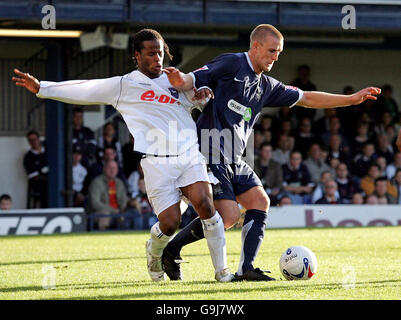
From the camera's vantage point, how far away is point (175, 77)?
23.2 feet

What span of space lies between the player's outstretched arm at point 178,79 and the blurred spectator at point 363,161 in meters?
12.5

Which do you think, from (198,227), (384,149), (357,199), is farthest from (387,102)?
(198,227)

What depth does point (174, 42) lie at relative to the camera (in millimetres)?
18562

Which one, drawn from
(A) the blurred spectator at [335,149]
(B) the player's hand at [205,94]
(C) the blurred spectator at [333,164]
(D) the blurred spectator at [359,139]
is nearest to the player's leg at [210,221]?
(B) the player's hand at [205,94]

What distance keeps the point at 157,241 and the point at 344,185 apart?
11.2 metres

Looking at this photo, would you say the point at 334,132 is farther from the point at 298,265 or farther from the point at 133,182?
the point at 298,265

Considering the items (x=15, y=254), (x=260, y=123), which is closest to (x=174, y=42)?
(x=260, y=123)

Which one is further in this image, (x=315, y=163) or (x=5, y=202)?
(x=315, y=163)

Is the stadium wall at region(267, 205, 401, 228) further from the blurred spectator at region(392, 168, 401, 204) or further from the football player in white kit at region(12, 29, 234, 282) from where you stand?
the football player in white kit at region(12, 29, 234, 282)

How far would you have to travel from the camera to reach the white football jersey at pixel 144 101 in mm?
7254

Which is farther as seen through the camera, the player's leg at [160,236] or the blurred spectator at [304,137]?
the blurred spectator at [304,137]

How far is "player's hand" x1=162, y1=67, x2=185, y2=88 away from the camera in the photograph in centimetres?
701

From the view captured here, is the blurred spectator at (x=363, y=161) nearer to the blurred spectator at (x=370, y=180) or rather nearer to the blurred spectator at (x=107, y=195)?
the blurred spectator at (x=370, y=180)
